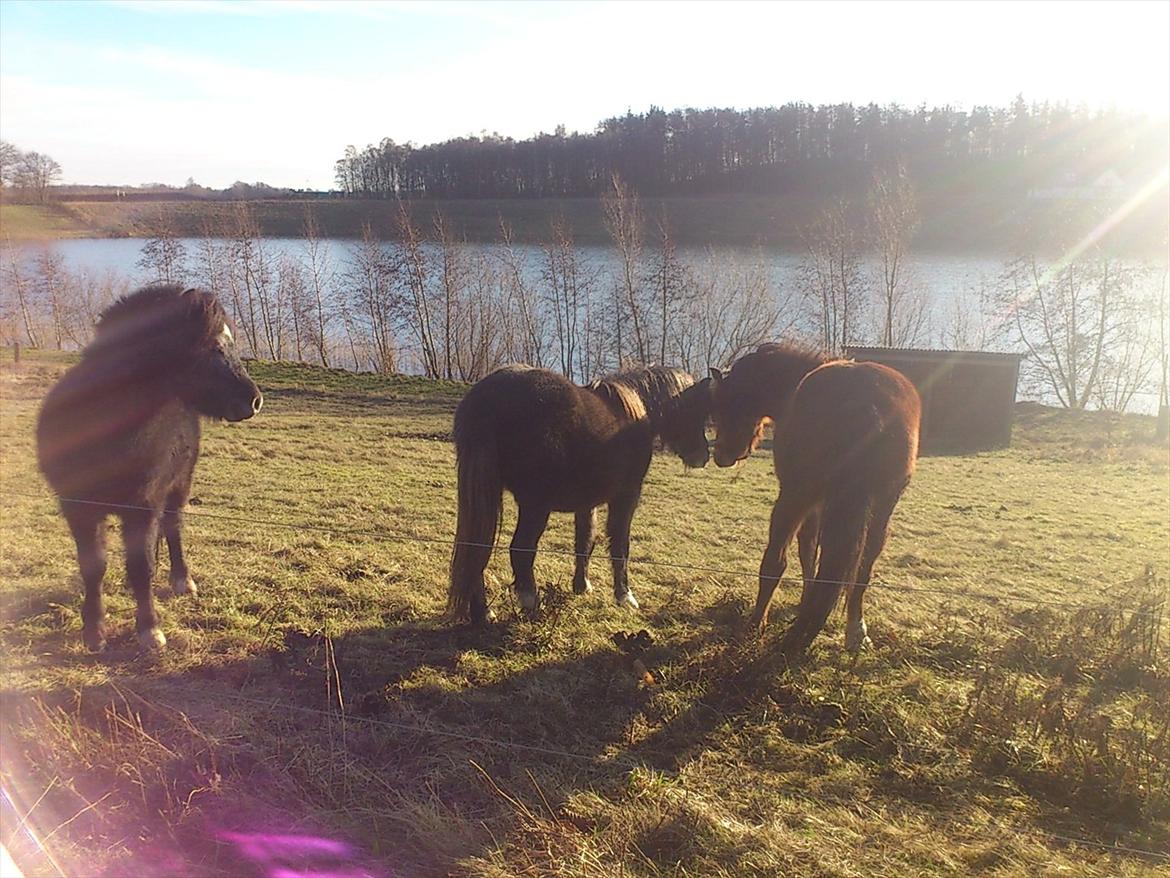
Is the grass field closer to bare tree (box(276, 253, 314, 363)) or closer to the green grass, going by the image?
the green grass

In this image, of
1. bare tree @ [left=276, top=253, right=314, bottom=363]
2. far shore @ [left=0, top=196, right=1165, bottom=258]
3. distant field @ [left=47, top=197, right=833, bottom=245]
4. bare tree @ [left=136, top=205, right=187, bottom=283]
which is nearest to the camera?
far shore @ [left=0, top=196, right=1165, bottom=258]

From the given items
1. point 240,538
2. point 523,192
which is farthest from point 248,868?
point 523,192

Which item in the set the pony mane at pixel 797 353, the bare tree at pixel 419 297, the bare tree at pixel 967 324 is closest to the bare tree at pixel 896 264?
the bare tree at pixel 967 324

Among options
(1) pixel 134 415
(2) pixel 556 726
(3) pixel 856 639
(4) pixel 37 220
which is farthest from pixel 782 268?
(2) pixel 556 726

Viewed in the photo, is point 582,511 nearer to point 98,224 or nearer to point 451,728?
point 451,728

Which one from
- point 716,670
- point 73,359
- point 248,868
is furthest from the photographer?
point 73,359

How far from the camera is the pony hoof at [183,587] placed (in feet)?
15.7

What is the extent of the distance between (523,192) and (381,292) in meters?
39.1

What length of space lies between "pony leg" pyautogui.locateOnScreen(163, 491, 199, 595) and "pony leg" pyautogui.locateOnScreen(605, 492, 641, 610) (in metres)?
2.85

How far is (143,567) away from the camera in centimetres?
393

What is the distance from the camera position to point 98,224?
59.8 feet

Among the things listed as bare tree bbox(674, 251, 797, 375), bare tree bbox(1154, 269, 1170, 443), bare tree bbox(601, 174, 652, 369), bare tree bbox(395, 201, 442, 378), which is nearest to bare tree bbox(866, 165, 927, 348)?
bare tree bbox(674, 251, 797, 375)

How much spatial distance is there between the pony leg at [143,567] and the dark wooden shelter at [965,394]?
1680cm

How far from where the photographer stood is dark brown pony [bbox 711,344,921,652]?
3922 millimetres
